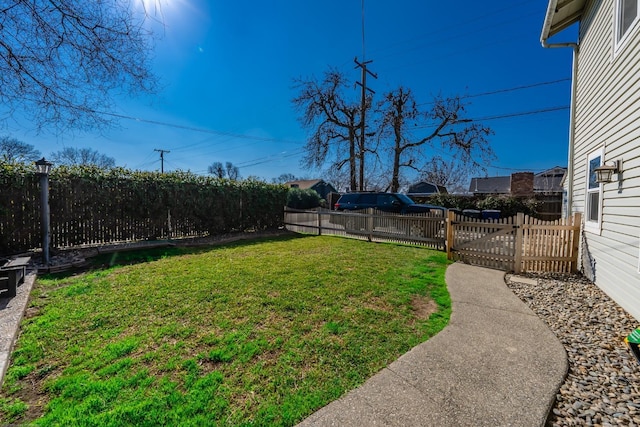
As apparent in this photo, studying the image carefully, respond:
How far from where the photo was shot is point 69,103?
314cm

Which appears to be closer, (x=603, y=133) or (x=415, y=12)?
(x=603, y=133)

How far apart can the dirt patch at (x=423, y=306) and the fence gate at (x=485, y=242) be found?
3.06m

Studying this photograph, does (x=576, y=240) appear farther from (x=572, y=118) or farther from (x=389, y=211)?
(x=389, y=211)

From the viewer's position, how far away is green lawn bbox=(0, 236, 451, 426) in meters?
1.86

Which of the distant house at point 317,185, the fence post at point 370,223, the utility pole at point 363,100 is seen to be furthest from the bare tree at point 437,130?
the distant house at point 317,185

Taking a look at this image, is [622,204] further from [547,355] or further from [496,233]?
[547,355]

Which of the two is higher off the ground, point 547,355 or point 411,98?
point 411,98

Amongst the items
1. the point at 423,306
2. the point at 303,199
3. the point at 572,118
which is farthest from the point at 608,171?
→ the point at 303,199

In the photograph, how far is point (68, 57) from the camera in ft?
9.73

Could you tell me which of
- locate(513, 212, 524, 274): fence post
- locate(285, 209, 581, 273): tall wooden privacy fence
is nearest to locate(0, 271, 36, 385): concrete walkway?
locate(285, 209, 581, 273): tall wooden privacy fence

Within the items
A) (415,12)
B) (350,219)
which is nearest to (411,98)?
(415,12)

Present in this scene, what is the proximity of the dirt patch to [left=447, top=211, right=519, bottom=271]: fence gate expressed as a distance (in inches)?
121

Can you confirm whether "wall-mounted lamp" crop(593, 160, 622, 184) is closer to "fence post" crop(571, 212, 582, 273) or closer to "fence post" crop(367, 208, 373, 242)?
"fence post" crop(571, 212, 582, 273)

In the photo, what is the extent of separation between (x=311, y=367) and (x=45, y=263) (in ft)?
20.1
